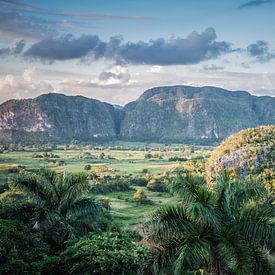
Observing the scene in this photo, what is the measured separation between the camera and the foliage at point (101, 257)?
12.2m

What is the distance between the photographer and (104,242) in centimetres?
1312

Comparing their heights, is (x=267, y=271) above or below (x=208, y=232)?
below

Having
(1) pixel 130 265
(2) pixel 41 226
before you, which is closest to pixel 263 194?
(1) pixel 130 265

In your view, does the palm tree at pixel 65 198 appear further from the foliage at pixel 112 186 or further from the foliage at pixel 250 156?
the foliage at pixel 112 186

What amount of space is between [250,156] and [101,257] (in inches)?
1773

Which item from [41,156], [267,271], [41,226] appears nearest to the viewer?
[267,271]

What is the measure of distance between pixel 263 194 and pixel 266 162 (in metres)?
42.5

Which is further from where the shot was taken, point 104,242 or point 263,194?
point 104,242

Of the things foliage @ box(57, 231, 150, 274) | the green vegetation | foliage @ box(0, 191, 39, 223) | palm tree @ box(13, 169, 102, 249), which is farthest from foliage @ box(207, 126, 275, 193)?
foliage @ box(57, 231, 150, 274)

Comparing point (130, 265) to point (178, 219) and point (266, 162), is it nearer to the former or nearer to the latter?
point (178, 219)

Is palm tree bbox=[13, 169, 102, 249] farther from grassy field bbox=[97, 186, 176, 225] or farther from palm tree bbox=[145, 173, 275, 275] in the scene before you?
grassy field bbox=[97, 186, 176, 225]

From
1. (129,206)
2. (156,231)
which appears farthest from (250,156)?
(156,231)

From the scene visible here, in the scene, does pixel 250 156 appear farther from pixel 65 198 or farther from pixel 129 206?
pixel 65 198

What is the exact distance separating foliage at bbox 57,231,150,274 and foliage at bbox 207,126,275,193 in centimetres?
3542
